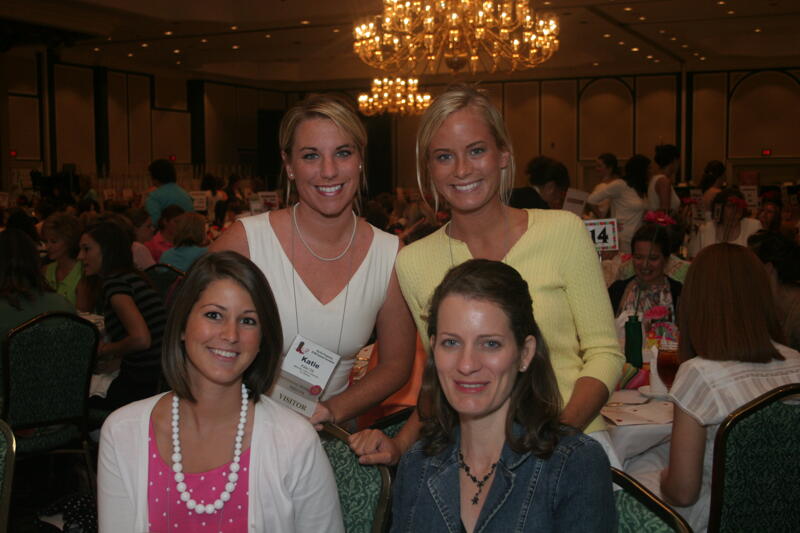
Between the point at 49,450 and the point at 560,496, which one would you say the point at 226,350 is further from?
the point at 49,450

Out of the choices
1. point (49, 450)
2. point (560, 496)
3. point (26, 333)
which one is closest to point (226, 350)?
point (560, 496)

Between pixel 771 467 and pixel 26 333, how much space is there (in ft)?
10.2

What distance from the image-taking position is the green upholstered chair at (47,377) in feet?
12.5

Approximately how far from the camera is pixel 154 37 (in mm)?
13172

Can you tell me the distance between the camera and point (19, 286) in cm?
414

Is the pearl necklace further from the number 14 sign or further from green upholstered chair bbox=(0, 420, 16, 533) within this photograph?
the number 14 sign

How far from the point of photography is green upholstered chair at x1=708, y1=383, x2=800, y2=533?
223 centimetres

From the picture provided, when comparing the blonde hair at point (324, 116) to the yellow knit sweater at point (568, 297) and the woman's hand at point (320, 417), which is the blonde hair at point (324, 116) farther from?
the woman's hand at point (320, 417)

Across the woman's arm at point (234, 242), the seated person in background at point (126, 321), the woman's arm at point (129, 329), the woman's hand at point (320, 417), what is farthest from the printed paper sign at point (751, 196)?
the woman's hand at point (320, 417)

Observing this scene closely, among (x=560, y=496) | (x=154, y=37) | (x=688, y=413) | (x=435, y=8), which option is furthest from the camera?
(x=154, y=37)

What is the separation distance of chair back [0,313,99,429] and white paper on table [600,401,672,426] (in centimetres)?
241

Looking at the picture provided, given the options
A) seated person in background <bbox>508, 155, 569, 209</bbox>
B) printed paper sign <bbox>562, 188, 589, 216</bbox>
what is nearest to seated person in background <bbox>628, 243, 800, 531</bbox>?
printed paper sign <bbox>562, 188, 589, 216</bbox>

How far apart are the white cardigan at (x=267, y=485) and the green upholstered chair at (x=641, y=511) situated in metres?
0.61

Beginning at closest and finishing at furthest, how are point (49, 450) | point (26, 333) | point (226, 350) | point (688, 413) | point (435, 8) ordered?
1. point (226, 350)
2. point (688, 413)
3. point (26, 333)
4. point (49, 450)
5. point (435, 8)
